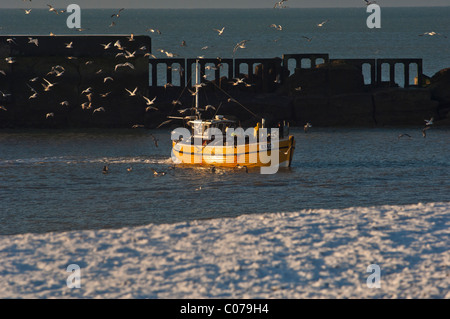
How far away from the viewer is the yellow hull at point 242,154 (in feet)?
107

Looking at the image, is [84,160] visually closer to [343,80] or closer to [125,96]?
[125,96]

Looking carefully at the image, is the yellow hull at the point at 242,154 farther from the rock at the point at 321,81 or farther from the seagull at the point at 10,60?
the seagull at the point at 10,60

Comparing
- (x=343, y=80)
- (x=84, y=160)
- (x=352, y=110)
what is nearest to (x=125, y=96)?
(x=84, y=160)

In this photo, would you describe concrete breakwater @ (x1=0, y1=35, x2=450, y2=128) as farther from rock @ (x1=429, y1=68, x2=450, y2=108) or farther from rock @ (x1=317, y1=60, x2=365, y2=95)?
rock @ (x1=429, y1=68, x2=450, y2=108)

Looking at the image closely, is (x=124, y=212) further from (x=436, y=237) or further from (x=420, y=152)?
(x=420, y=152)

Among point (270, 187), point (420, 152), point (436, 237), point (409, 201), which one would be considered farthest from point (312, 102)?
point (436, 237)

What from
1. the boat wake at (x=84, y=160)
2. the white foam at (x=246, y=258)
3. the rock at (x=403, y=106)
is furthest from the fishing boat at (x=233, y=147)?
the white foam at (x=246, y=258)

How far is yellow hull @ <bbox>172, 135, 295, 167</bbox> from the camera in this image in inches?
1278

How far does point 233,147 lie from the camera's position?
107 ft

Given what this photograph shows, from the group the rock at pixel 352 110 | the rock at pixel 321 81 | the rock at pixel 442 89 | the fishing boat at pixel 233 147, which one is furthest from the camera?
the rock at pixel 442 89

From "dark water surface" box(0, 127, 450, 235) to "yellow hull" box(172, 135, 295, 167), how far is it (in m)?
0.75

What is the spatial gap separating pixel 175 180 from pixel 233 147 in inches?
150

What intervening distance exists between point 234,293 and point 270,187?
54.6 feet

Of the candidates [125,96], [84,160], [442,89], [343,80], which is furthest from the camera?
[442,89]
